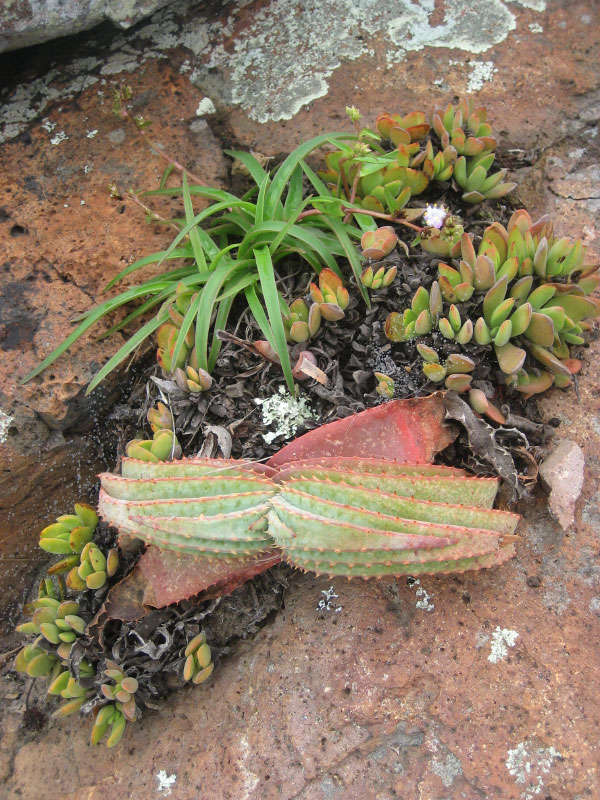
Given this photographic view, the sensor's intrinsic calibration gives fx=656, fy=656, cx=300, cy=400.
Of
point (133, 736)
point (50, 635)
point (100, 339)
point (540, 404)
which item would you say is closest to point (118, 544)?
point (50, 635)

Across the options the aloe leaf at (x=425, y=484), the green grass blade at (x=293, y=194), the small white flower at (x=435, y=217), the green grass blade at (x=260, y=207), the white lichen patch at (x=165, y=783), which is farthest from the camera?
the green grass blade at (x=293, y=194)

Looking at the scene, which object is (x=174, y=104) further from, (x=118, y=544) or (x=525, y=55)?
(x=118, y=544)

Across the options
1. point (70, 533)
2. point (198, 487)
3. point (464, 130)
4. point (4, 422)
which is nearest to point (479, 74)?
point (464, 130)

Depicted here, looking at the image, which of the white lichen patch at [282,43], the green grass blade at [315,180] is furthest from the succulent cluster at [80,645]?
the white lichen patch at [282,43]

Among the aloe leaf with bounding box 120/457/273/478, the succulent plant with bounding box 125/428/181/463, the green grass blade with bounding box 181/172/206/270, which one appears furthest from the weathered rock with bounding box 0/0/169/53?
the aloe leaf with bounding box 120/457/273/478

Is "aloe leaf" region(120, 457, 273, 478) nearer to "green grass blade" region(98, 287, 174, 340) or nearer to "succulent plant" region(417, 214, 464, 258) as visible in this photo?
"green grass blade" region(98, 287, 174, 340)

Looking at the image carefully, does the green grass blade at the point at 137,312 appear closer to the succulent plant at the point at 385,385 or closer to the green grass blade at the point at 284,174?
the green grass blade at the point at 284,174

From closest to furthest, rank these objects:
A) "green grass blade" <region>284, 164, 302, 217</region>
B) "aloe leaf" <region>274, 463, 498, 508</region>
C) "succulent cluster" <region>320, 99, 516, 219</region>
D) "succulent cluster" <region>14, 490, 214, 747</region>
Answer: "aloe leaf" <region>274, 463, 498, 508</region>
"succulent cluster" <region>14, 490, 214, 747</region>
"succulent cluster" <region>320, 99, 516, 219</region>
"green grass blade" <region>284, 164, 302, 217</region>
